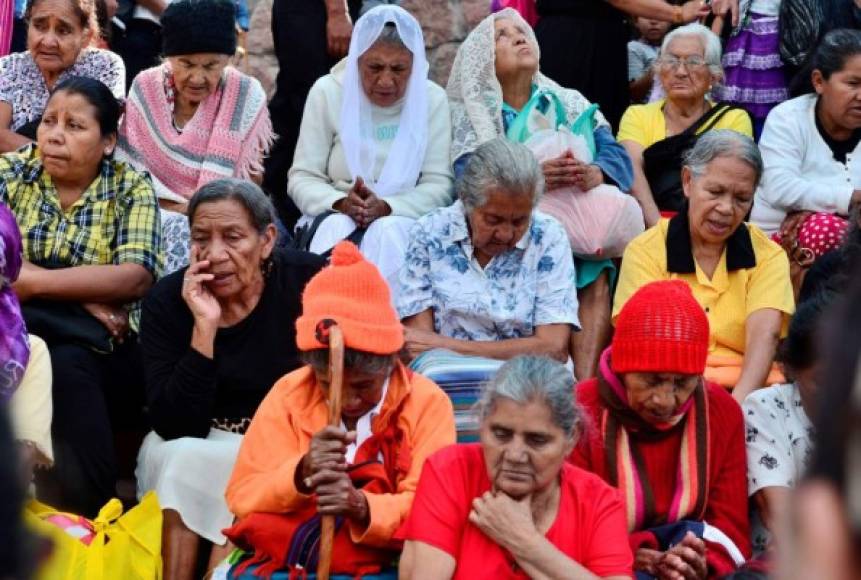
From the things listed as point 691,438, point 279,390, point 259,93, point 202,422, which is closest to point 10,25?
point 259,93

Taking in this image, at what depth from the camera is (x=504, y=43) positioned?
589 centimetres

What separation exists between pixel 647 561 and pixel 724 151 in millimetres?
1792

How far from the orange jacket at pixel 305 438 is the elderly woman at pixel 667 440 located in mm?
407

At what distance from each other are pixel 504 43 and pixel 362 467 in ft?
8.92

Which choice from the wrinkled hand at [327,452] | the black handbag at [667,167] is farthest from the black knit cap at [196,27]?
the wrinkled hand at [327,452]

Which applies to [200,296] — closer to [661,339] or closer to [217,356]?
[217,356]

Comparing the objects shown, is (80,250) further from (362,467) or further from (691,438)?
(691,438)

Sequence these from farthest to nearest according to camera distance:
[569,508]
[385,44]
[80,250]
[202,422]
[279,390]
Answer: [385,44] < [80,250] < [202,422] < [279,390] < [569,508]

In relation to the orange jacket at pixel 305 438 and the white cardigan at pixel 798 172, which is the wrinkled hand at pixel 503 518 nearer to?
the orange jacket at pixel 305 438

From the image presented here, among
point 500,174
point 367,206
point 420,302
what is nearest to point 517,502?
point 420,302

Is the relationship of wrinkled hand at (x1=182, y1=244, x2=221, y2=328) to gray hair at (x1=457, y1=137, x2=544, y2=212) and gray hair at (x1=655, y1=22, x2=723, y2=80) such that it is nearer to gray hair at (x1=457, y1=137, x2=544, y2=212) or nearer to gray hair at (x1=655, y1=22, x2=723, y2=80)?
gray hair at (x1=457, y1=137, x2=544, y2=212)

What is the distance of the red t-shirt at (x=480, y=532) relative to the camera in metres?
3.38

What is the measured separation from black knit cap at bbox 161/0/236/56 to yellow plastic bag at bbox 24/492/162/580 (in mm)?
2192

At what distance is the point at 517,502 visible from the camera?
338 centimetres
